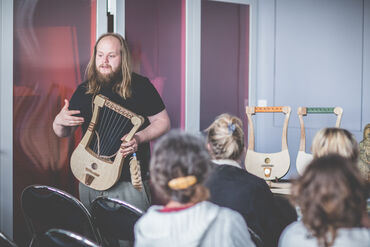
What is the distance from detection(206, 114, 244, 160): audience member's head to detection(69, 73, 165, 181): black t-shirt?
70 cm

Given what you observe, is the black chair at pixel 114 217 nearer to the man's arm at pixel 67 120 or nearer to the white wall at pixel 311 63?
the man's arm at pixel 67 120

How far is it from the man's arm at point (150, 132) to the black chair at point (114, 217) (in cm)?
57

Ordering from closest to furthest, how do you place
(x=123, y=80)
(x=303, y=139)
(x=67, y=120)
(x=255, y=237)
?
(x=255, y=237) < (x=67, y=120) < (x=123, y=80) < (x=303, y=139)

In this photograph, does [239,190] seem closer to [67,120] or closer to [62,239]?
[62,239]

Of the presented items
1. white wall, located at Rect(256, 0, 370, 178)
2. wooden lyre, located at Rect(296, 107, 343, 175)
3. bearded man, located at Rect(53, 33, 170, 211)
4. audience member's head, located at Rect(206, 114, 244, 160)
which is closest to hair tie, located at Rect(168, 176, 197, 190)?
audience member's head, located at Rect(206, 114, 244, 160)

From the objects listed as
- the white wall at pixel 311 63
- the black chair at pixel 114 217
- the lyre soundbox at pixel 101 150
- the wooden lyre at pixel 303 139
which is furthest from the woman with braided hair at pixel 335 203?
the white wall at pixel 311 63

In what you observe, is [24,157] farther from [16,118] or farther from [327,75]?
[327,75]

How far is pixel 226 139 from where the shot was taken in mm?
1729

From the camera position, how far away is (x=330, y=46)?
149 inches

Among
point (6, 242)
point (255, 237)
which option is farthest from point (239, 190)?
point (6, 242)

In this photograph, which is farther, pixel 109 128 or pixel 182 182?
pixel 109 128

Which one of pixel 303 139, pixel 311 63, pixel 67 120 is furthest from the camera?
pixel 311 63

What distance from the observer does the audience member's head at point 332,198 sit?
1.03 meters

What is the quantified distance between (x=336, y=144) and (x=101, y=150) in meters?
1.24
